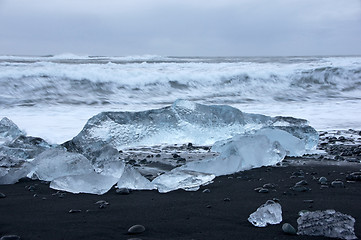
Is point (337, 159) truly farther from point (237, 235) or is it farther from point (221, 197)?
point (237, 235)

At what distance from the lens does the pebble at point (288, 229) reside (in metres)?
1.68

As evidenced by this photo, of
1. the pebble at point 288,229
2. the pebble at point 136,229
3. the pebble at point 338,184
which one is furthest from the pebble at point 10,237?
the pebble at point 338,184

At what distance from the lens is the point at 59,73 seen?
11.2 metres

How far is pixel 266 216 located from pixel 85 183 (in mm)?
1184

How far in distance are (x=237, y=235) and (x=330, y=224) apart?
379 mm

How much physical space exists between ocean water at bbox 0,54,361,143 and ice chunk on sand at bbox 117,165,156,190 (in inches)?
97.4

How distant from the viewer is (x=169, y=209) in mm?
2066

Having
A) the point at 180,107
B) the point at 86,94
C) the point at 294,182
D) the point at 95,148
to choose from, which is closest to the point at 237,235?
the point at 294,182

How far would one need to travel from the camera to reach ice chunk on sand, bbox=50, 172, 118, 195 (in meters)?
2.46

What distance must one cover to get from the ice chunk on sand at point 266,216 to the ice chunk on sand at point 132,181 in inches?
33.1

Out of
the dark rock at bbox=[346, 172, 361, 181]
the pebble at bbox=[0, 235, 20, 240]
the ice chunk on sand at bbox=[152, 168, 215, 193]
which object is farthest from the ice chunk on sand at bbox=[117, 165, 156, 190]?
the dark rock at bbox=[346, 172, 361, 181]

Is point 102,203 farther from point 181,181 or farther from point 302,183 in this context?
point 302,183

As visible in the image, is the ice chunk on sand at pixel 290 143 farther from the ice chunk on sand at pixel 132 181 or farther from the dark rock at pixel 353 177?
the ice chunk on sand at pixel 132 181

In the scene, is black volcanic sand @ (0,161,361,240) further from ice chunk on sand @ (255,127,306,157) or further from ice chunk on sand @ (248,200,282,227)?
ice chunk on sand @ (255,127,306,157)
